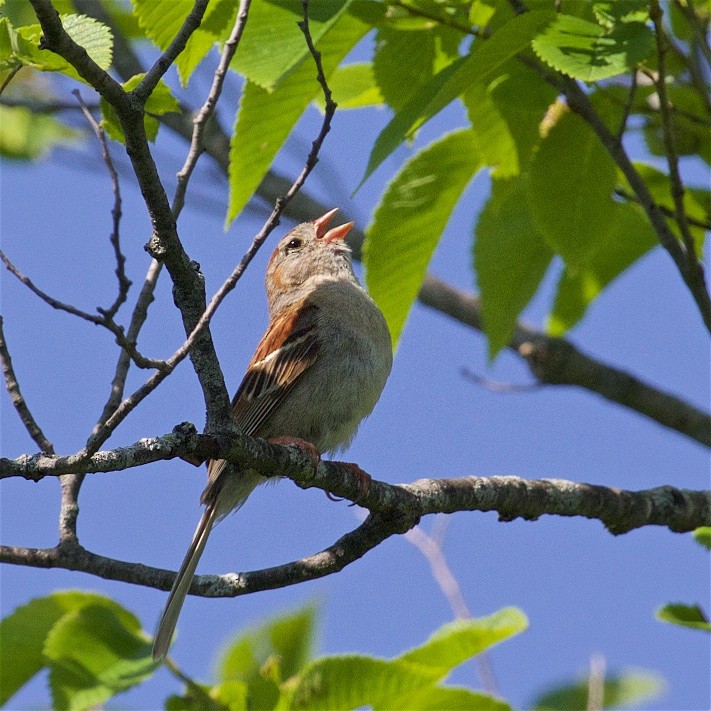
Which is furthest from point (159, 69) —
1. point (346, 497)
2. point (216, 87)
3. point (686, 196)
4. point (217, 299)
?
point (686, 196)

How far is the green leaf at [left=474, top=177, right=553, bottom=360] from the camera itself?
501cm

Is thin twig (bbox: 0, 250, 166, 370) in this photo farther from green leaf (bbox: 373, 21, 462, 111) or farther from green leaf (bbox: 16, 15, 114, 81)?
green leaf (bbox: 373, 21, 462, 111)

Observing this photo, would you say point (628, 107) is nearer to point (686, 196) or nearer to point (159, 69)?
point (686, 196)

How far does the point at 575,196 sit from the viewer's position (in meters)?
4.39

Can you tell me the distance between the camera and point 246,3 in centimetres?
343

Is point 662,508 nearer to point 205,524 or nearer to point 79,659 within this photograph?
point 205,524

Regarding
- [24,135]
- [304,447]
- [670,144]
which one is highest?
[24,135]

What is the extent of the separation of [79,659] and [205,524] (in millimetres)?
1754

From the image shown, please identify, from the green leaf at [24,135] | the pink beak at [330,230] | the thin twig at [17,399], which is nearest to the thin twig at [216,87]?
the thin twig at [17,399]

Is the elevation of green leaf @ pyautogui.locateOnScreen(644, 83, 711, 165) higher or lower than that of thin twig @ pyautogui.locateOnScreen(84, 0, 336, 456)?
higher

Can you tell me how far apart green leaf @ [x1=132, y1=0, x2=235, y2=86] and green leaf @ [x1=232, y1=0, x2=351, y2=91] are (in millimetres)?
166

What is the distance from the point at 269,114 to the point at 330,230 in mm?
3061

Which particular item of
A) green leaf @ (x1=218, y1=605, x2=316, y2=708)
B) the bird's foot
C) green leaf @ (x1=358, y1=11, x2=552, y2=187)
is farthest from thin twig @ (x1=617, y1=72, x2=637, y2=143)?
green leaf @ (x1=218, y1=605, x2=316, y2=708)

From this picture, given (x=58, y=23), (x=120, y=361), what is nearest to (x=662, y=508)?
(x=120, y=361)
